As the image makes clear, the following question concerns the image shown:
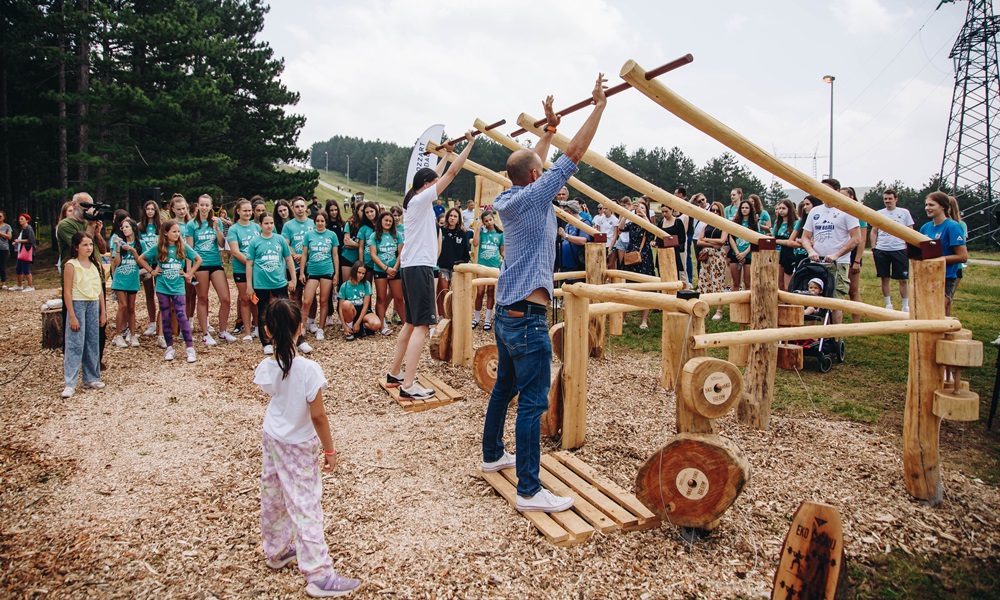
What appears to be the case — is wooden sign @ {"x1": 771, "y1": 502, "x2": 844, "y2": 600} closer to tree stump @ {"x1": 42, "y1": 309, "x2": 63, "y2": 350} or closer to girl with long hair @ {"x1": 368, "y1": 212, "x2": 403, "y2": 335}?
girl with long hair @ {"x1": 368, "y1": 212, "x2": 403, "y2": 335}

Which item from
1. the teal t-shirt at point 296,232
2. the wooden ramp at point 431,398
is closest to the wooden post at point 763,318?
the wooden ramp at point 431,398

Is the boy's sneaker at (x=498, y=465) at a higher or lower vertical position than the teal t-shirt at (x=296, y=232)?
lower

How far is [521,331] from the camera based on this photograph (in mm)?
3100

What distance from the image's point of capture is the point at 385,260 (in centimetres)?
803

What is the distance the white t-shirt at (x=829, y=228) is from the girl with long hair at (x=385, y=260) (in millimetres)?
5514

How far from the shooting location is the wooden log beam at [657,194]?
423 cm

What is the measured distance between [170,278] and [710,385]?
21.0 ft

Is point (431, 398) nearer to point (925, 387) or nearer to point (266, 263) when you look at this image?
point (266, 263)

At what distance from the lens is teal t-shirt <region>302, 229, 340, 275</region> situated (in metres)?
7.83

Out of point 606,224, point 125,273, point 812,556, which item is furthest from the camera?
point 606,224

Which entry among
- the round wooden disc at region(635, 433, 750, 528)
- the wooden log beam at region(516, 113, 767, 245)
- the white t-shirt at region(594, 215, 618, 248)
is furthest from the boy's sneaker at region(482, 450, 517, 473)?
the white t-shirt at region(594, 215, 618, 248)

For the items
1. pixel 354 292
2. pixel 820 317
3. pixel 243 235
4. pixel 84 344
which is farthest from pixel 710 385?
pixel 243 235

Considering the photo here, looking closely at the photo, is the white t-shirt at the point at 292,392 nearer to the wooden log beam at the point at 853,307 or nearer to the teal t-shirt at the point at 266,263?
the wooden log beam at the point at 853,307

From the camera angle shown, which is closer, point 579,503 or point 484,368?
point 579,503
